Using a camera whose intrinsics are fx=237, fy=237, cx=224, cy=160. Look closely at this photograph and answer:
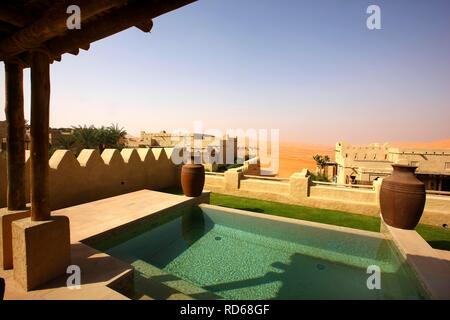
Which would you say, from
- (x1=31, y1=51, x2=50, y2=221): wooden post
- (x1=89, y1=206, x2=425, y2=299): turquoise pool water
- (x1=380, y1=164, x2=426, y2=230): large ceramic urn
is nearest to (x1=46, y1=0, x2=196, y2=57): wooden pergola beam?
(x1=31, y1=51, x2=50, y2=221): wooden post

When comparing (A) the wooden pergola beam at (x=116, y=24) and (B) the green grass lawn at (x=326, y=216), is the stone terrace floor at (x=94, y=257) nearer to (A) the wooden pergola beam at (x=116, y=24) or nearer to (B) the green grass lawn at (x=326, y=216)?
(B) the green grass lawn at (x=326, y=216)

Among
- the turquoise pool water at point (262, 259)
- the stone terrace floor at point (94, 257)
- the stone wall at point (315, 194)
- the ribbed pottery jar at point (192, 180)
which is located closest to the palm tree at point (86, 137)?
the stone wall at point (315, 194)

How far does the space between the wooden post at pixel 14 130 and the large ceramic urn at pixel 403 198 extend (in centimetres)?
817

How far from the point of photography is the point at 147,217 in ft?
23.0

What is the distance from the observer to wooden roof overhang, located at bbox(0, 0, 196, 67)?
114 inches

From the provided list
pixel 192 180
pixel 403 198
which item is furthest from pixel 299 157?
pixel 403 198

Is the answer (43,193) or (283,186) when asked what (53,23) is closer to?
(43,193)

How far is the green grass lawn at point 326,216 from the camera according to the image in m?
7.02

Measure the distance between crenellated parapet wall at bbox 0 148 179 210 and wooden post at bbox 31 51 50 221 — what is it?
500 centimetres

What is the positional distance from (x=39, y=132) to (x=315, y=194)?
30.8 feet

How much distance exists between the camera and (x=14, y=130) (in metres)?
4.31
